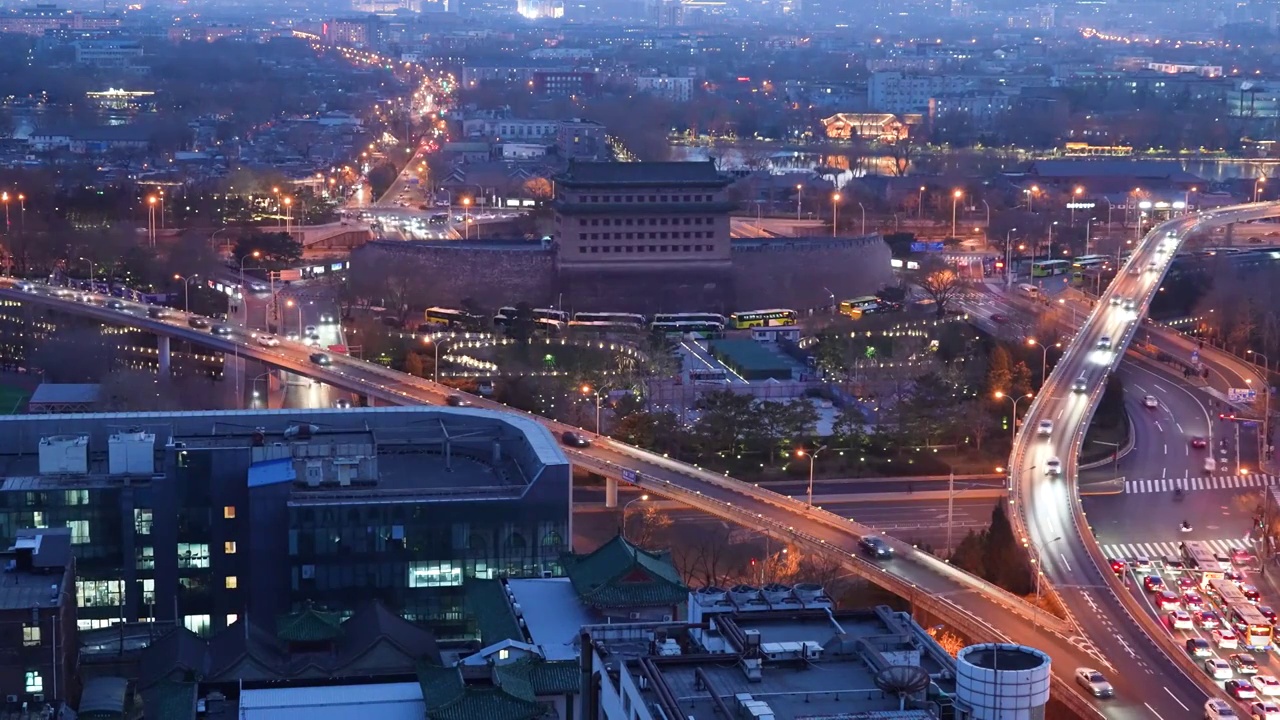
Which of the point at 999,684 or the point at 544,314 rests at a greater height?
the point at 999,684

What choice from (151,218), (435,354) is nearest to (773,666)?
(435,354)

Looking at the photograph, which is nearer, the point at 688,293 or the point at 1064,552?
the point at 1064,552

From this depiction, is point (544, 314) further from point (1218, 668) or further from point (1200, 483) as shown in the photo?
point (1218, 668)

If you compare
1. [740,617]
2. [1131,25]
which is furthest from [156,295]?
[1131,25]

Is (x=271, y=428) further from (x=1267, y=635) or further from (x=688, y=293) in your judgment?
(x=688, y=293)

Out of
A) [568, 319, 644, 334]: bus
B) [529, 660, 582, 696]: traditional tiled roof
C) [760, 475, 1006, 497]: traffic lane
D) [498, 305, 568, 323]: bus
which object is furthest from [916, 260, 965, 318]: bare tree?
[529, 660, 582, 696]: traditional tiled roof

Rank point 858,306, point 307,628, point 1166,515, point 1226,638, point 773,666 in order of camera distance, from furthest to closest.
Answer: point 858,306
point 1166,515
point 1226,638
point 307,628
point 773,666

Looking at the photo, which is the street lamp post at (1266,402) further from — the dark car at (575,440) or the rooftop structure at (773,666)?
the rooftop structure at (773,666)
